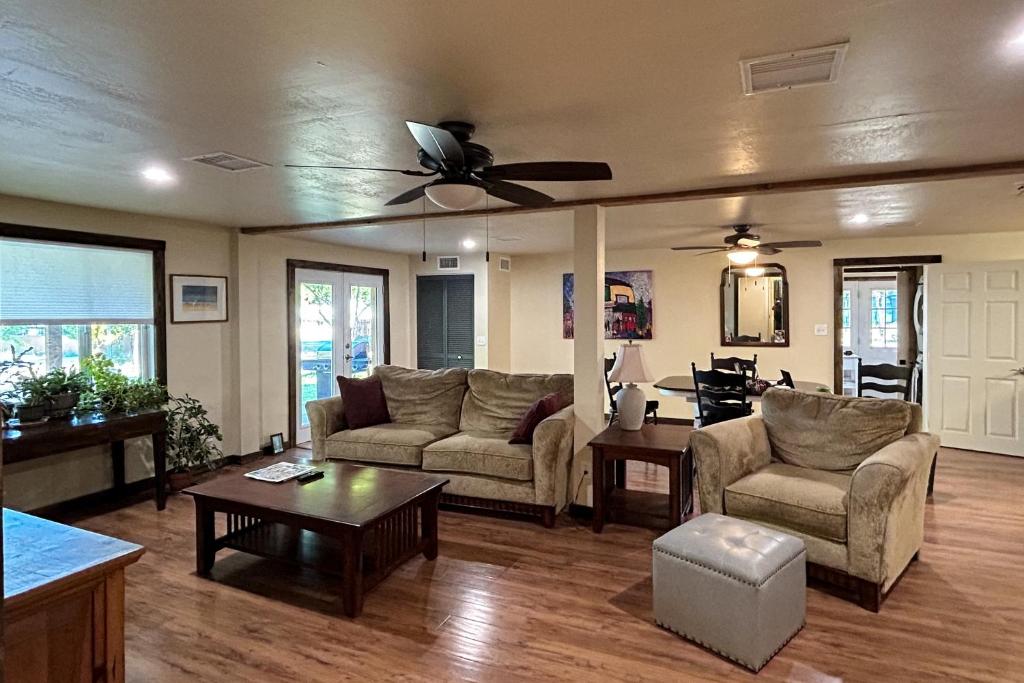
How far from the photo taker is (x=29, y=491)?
4.12 meters

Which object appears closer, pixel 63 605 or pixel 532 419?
pixel 63 605

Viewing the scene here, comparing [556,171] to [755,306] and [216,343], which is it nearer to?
[216,343]

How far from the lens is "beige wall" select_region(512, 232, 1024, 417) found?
249 inches

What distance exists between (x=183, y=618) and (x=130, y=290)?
10.00 feet

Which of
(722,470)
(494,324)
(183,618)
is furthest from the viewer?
(494,324)

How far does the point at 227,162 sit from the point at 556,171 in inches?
77.0

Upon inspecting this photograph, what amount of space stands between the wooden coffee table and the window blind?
2.08 m

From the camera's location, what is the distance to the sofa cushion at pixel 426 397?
493 centimetres

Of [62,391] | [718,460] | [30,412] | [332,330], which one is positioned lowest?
[718,460]

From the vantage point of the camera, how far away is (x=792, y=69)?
2.03m

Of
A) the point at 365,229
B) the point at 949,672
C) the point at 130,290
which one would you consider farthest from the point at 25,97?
the point at 949,672

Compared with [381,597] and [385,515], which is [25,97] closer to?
[385,515]

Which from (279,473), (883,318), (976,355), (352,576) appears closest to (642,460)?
(352,576)

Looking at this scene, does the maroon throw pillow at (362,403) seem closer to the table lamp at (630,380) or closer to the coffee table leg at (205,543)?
the coffee table leg at (205,543)
